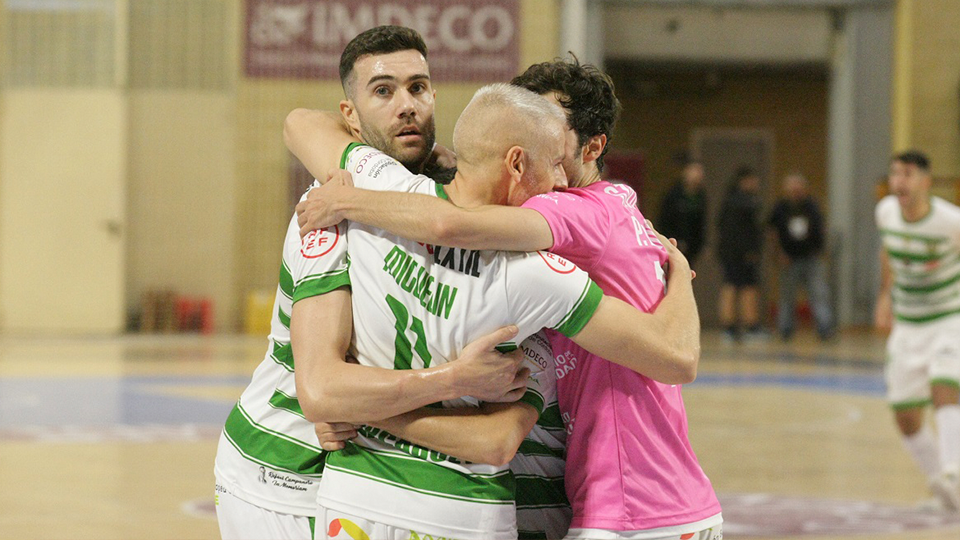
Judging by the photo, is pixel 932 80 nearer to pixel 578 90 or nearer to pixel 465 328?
pixel 578 90

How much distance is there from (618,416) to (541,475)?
0.25 meters

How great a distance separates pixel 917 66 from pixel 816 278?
12.2ft

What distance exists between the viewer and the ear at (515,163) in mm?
2506

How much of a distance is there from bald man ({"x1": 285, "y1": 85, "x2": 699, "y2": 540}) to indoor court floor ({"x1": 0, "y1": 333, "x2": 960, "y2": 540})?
3.17 m

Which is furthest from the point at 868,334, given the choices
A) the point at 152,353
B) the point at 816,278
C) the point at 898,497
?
the point at 898,497

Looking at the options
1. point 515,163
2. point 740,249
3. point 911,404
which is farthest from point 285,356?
point 740,249

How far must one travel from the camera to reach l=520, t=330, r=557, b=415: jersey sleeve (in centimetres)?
262

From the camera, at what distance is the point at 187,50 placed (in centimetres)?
1762

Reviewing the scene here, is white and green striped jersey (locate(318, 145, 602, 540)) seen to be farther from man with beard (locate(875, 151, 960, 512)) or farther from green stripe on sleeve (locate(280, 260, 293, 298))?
man with beard (locate(875, 151, 960, 512))

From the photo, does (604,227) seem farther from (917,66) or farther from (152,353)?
(917,66)

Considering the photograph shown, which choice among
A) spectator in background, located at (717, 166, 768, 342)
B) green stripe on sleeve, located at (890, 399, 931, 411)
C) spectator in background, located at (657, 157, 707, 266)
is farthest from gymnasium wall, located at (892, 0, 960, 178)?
green stripe on sleeve, located at (890, 399, 931, 411)

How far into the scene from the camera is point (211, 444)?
8133 millimetres

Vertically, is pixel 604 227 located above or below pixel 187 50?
below

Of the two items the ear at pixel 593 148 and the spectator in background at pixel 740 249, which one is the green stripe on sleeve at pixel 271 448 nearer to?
Answer: the ear at pixel 593 148
